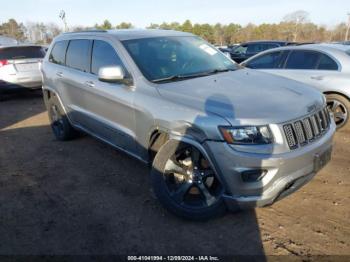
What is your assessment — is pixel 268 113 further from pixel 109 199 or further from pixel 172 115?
pixel 109 199

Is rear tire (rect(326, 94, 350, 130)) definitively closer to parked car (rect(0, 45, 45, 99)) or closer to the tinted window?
parked car (rect(0, 45, 45, 99))

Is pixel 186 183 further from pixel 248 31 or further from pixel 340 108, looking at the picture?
pixel 248 31

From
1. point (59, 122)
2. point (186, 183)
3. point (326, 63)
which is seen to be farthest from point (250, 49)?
point (186, 183)

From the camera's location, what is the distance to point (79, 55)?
4.88 metres

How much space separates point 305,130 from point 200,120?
0.96 metres

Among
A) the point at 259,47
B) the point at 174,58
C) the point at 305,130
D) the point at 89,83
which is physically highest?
the point at 174,58

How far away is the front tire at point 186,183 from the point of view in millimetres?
3111

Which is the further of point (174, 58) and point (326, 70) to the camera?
point (326, 70)

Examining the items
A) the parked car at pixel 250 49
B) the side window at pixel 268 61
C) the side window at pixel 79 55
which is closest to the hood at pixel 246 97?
the side window at pixel 79 55

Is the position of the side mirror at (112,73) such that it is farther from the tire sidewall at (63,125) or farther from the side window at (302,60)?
the side window at (302,60)

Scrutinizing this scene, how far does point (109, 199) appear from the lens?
12.4 ft

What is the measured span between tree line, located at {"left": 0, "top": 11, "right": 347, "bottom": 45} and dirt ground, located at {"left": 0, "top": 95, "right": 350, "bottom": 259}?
4239cm

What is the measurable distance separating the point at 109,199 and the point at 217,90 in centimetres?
178

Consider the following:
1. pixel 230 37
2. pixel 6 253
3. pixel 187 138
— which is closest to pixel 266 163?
pixel 187 138
